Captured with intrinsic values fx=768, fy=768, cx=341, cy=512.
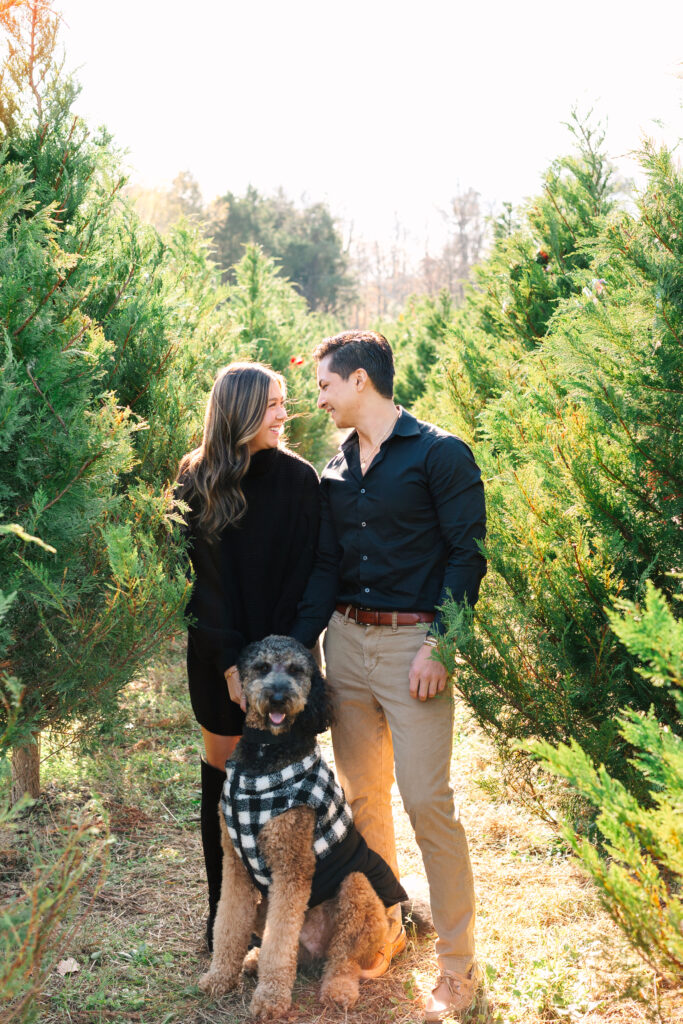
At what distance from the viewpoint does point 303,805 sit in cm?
329

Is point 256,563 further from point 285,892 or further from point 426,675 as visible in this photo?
point 285,892

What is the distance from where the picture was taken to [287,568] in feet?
12.3

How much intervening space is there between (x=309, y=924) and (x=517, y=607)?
1759 mm

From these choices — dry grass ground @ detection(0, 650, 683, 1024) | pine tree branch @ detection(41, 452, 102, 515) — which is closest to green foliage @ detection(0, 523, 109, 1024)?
dry grass ground @ detection(0, 650, 683, 1024)

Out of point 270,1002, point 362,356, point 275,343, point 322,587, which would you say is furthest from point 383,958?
point 275,343

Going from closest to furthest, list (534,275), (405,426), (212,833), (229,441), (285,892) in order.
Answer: (285,892) → (405,426) → (229,441) → (212,833) → (534,275)

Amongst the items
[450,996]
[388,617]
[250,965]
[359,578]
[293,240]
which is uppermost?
[293,240]

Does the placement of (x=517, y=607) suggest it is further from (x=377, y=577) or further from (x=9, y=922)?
(x=9, y=922)

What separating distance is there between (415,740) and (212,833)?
4.09 ft

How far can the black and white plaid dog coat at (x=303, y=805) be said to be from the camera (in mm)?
3270

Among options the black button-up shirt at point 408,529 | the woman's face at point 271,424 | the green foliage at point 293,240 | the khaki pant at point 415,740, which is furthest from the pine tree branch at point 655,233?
the green foliage at point 293,240

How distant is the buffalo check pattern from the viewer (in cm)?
327

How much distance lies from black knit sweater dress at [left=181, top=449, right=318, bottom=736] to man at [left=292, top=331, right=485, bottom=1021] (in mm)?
110

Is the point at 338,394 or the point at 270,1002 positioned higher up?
the point at 338,394
